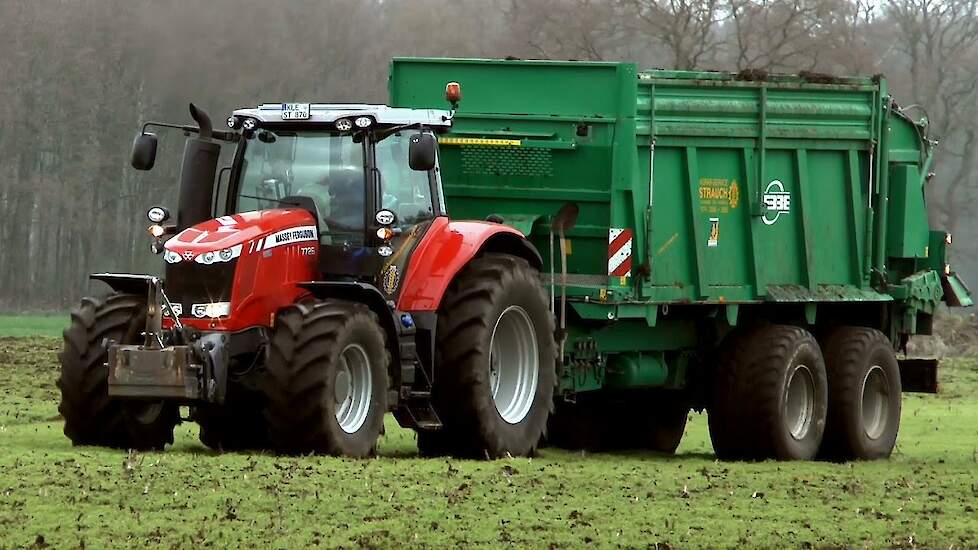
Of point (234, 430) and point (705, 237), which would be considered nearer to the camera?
point (234, 430)

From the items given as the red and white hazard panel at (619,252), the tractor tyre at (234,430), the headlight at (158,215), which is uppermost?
the headlight at (158,215)

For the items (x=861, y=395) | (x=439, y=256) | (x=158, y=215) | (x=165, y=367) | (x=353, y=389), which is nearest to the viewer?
(x=165, y=367)

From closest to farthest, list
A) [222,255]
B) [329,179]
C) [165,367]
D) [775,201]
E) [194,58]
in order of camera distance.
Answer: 1. [165,367]
2. [222,255]
3. [329,179]
4. [775,201]
5. [194,58]

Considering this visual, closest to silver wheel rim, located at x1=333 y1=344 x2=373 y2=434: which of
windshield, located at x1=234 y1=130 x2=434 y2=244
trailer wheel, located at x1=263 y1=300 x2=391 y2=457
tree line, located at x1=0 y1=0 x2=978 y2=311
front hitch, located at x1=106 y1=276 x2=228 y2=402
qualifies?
trailer wheel, located at x1=263 y1=300 x2=391 y2=457

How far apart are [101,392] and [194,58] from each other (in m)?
29.0

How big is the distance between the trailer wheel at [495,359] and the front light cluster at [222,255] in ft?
5.74

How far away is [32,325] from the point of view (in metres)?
38.6

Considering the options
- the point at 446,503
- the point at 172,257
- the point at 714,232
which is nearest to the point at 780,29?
the point at 714,232

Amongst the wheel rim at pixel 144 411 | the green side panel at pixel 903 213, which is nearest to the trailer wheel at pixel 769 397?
the green side panel at pixel 903 213

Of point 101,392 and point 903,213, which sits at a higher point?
point 903,213

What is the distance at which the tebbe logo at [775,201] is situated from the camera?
17438mm

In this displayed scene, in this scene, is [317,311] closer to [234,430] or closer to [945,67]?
[234,430]

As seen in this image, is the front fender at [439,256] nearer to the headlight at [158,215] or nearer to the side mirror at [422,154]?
the side mirror at [422,154]

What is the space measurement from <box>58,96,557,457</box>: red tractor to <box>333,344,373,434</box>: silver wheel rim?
2 centimetres
